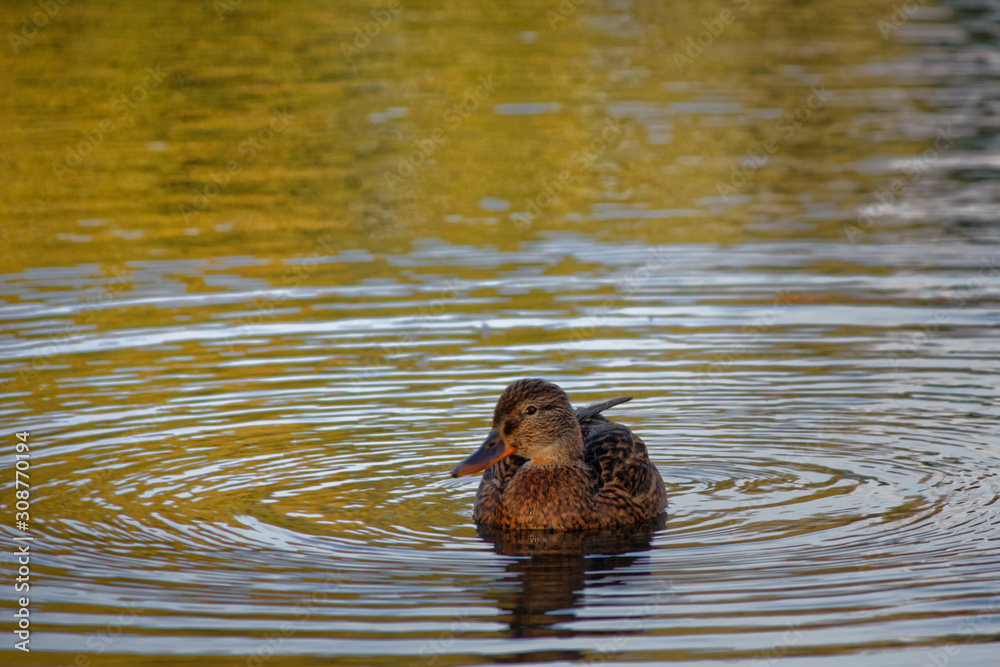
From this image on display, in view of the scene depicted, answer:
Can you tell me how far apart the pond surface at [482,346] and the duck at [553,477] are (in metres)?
0.17

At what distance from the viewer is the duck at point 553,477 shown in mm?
8742

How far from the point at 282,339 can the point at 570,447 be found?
4830 millimetres

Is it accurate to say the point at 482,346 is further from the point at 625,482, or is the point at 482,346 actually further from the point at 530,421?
the point at 625,482

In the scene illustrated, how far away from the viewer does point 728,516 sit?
8.73 metres

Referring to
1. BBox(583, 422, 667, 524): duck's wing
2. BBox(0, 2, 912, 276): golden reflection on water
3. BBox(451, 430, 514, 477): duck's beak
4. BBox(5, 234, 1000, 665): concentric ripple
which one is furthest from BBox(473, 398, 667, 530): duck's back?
BBox(0, 2, 912, 276): golden reflection on water

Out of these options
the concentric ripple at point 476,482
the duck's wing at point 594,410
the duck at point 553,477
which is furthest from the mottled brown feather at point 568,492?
the duck's wing at point 594,410

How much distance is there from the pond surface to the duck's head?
21.7 inches

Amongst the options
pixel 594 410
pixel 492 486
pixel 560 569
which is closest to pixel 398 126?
pixel 594 410

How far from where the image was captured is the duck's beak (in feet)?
27.8

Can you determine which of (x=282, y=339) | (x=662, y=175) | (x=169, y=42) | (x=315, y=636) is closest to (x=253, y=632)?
(x=315, y=636)

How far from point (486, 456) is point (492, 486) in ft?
1.66

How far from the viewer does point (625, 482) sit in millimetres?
8820

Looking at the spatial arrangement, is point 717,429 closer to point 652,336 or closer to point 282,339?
point 652,336

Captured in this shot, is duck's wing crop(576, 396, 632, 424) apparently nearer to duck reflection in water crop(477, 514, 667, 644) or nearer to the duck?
the duck
